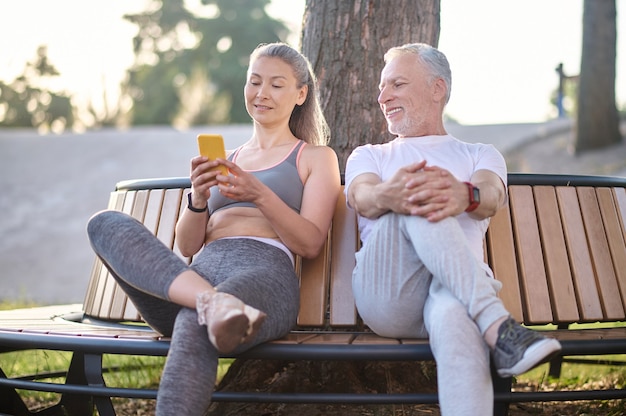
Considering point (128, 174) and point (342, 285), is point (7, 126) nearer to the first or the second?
point (128, 174)

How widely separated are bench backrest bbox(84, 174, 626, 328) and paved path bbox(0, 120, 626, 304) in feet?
26.7

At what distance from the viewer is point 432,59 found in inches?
124

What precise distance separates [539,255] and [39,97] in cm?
2920

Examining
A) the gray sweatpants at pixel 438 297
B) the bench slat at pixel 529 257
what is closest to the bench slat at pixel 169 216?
the gray sweatpants at pixel 438 297

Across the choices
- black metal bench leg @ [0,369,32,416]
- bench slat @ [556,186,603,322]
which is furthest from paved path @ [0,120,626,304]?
bench slat @ [556,186,603,322]

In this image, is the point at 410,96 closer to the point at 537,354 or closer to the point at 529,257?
the point at 529,257

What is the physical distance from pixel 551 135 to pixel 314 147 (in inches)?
531

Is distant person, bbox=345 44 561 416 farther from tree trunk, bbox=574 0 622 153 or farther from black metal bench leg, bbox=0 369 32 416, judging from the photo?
tree trunk, bbox=574 0 622 153

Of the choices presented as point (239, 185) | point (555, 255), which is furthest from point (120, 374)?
point (555, 255)

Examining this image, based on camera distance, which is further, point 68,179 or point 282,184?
point 68,179

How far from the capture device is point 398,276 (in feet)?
8.66

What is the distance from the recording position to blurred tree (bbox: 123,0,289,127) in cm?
3497

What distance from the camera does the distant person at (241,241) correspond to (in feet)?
7.71

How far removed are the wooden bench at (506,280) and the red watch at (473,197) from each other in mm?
489
